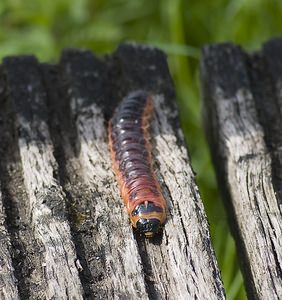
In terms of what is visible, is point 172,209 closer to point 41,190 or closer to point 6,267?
point 41,190

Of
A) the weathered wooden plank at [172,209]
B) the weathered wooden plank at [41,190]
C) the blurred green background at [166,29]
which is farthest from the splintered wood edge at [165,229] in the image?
the blurred green background at [166,29]

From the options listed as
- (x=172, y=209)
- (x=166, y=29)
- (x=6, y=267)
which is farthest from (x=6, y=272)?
(x=166, y=29)

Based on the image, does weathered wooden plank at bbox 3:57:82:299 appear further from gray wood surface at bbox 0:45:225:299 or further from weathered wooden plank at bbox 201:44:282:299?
weathered wooden plank at bbox 201:44:282:299

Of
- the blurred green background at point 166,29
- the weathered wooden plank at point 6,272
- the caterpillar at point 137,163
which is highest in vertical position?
the blurred green background at point 166,29

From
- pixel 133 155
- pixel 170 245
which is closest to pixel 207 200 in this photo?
pixel 133 155

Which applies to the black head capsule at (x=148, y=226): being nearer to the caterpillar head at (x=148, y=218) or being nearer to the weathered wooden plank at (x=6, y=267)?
the caterpillar head at (x=148, y=218)

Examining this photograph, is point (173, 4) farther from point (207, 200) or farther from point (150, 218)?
point (150, 218)

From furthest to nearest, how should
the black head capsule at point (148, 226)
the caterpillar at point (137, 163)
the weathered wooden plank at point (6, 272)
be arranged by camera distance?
the caterpillar at point (137, 163) < the black head capsule at point (148, 226) < the weathered wooden plank at point (6, 272)
